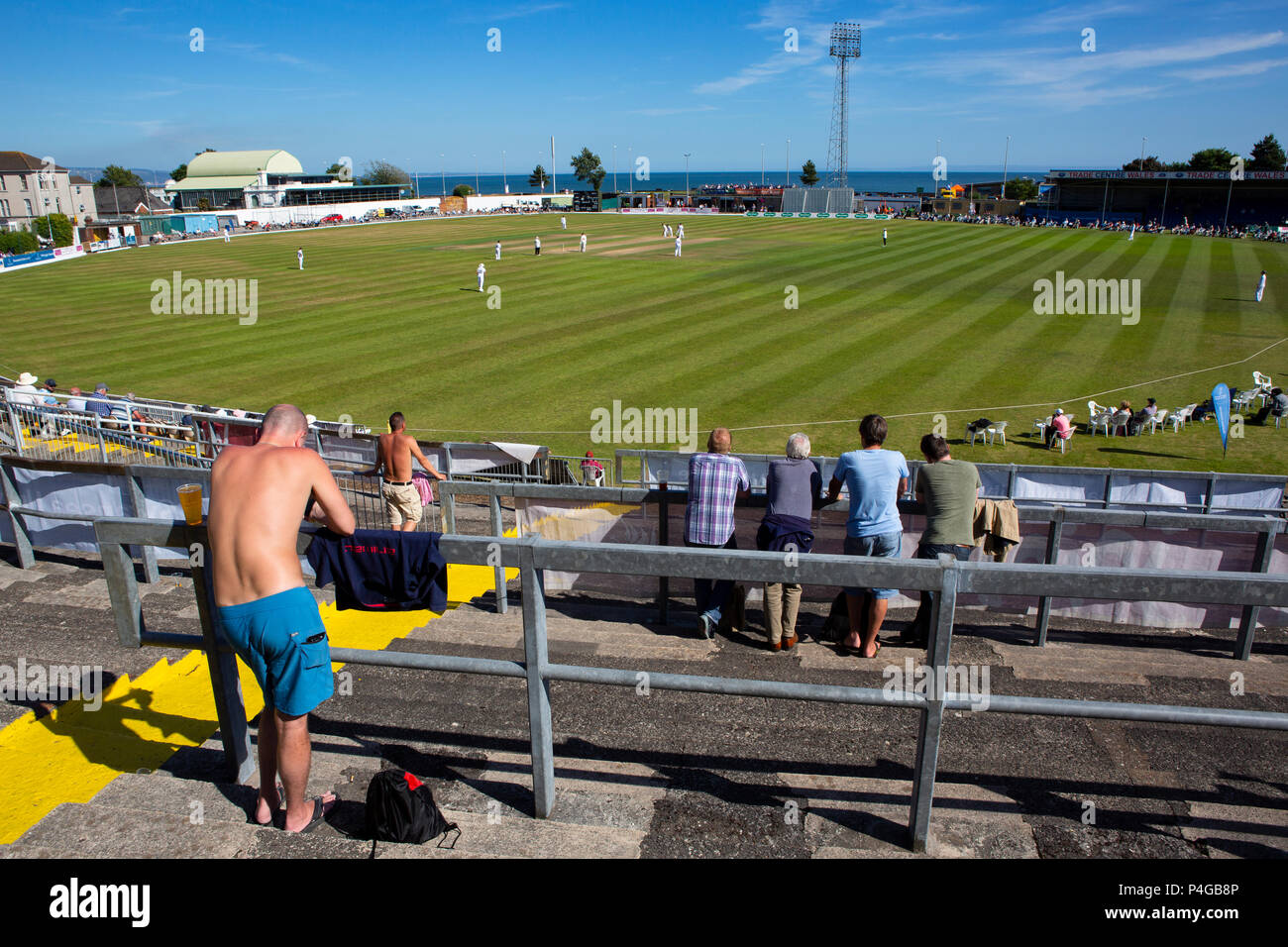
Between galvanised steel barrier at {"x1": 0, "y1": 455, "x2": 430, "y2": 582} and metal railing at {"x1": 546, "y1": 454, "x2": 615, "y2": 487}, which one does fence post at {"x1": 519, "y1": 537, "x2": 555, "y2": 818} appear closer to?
galvanised steel barrier at {"x1": 0, "y1": 455, "x2": 430, "y2": 582}

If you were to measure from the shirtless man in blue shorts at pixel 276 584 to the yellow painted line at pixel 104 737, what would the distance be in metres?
1.20

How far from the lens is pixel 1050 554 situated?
6496mm

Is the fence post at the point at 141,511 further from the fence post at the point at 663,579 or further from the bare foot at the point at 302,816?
the fence post at the point at 663,579

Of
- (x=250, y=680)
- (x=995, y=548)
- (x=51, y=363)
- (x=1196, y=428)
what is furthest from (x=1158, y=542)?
(x=51, y=363)

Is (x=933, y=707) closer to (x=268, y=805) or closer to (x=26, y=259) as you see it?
(x=268, y=805)

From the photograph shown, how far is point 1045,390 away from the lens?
23328 mm

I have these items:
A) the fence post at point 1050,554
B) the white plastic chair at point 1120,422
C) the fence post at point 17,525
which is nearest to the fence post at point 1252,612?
the fence post at point 1050,554

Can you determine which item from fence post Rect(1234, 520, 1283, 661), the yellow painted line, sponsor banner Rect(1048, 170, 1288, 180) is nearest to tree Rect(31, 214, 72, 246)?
the yellow painted line

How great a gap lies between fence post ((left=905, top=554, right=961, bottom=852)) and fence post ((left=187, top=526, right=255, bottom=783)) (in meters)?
2.88

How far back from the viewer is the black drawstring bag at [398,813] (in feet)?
11.4

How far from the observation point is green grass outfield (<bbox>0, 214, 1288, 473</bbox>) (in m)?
20.8

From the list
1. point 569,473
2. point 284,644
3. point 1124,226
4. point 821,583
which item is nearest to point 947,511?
point 821,583

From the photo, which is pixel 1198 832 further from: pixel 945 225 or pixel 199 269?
pixel 945 225

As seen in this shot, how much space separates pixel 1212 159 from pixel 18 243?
160836 millimetres
